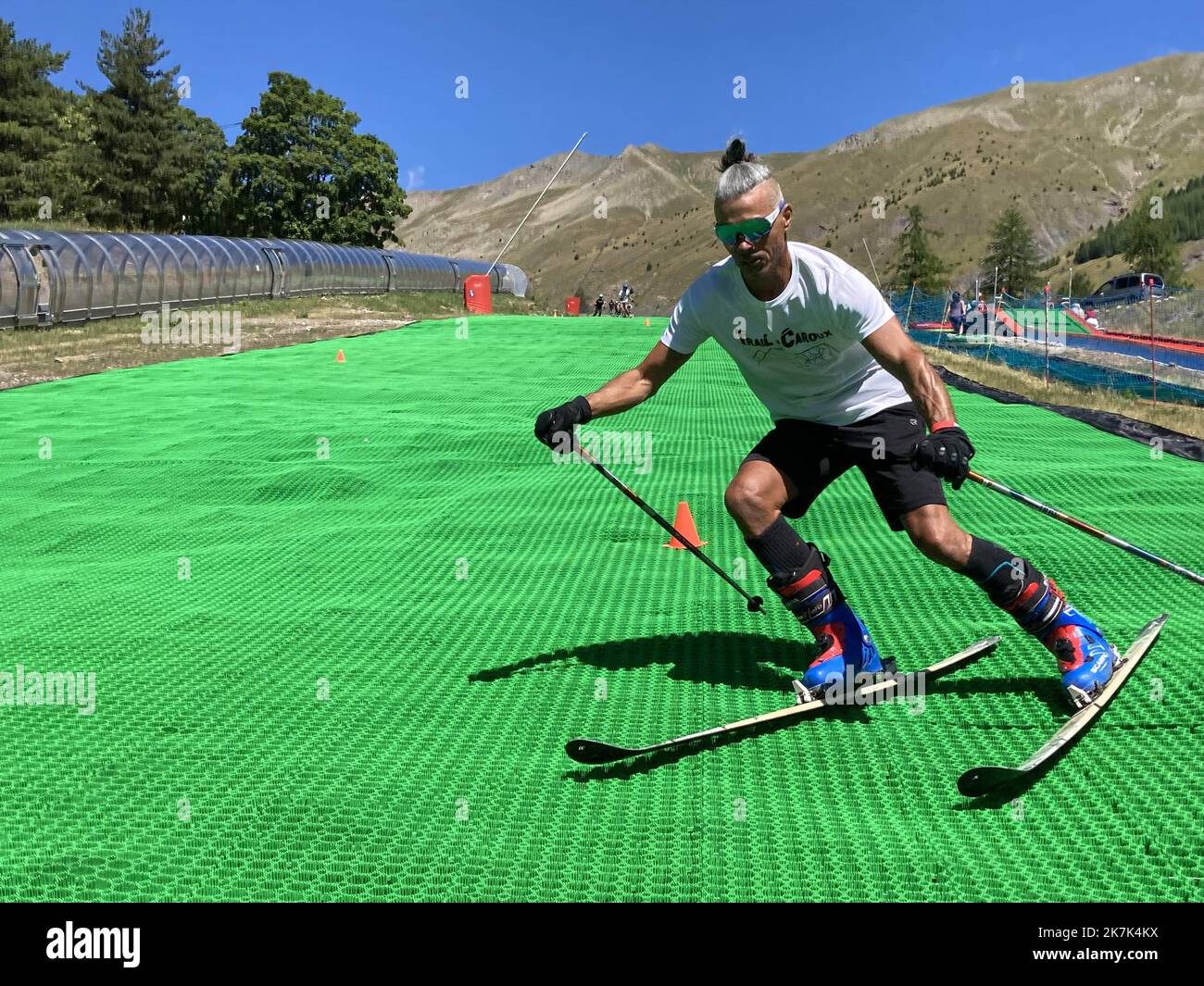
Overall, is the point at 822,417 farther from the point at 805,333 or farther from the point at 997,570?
the point at 997,570

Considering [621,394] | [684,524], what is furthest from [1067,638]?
[684,524]

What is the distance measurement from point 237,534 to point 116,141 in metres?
58.9

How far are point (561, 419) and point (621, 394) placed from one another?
289 mm

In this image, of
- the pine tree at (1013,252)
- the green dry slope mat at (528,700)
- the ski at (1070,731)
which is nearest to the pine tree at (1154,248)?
the pine tree at (1013,252)

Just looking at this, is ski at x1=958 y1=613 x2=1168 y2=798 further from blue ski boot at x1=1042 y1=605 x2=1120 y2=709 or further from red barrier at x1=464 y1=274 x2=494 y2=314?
red barrier at x1=464 y1=274 x2=494 y2=314

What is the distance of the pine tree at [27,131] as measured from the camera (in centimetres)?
4981

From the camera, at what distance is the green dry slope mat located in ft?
8.99

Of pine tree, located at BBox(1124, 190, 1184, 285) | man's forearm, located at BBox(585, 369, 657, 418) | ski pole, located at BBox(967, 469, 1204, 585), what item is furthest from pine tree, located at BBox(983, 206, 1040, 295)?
man's forearm, located at BBox(585, 369, 657, 418)

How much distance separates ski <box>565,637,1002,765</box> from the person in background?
90.8ft

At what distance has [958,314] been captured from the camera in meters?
31.6

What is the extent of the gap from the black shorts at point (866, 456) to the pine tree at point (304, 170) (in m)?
59.9
